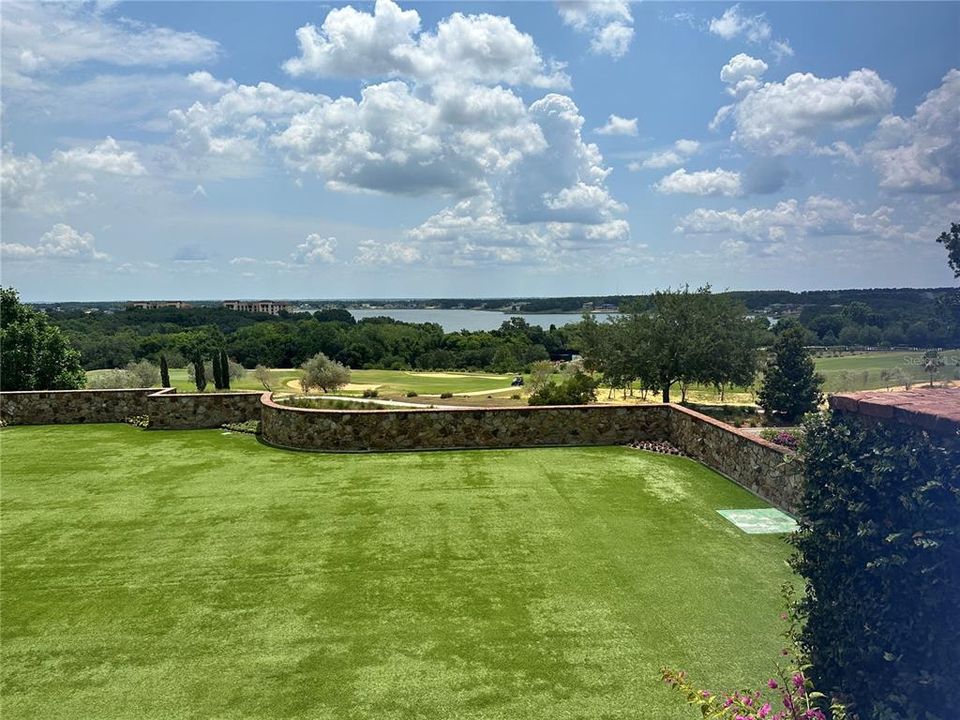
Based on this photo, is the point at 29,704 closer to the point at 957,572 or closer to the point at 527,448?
the point at 957,572

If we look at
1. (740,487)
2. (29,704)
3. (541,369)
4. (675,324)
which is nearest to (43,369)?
(29,704)

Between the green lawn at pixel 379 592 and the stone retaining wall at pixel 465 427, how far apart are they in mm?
1394

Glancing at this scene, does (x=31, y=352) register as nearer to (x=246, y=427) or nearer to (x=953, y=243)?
(x=246, y=427)

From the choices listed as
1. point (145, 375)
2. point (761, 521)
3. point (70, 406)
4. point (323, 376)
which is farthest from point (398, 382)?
point (761, 521)

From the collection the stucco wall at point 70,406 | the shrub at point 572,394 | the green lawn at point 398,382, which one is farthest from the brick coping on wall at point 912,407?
the green lawn at point 398,382

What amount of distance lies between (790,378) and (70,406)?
3997 centimetres

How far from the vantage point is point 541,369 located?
59.2m

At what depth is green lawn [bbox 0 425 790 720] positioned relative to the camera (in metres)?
4.23

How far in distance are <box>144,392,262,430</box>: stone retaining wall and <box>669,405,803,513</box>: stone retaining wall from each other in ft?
29.3

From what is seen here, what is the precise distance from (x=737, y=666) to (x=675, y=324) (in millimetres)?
31667

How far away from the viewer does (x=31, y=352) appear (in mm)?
18297

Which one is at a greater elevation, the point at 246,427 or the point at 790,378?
the point at 246,427

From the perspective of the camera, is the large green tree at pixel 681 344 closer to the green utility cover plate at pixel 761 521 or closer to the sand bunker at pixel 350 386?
the sand bunker at pixel 350 386

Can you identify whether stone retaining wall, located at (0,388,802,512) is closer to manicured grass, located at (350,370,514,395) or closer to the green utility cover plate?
the green utility cover plate
